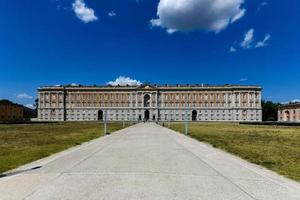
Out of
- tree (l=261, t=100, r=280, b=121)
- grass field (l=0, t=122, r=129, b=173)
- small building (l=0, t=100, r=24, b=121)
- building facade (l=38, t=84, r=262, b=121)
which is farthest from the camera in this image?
tree (l=261, t=100, r=280, b=121)

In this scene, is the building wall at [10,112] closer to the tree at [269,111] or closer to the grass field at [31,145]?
the grass field at [31,145]

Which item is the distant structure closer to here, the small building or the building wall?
the small building

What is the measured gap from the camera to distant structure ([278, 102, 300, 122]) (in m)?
129

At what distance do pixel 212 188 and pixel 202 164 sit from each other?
4.36 metres

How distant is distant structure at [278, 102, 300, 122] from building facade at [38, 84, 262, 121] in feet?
41.0

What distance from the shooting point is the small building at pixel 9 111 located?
463 feet

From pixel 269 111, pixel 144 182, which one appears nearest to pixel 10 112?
pixel 269 111

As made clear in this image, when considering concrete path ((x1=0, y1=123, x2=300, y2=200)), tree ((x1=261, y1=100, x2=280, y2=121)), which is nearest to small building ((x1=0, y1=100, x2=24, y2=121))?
tree ((x1=261, y1=100, x2=280, y2=121))

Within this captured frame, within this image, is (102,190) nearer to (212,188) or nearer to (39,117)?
(212,188)

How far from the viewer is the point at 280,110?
489 feet

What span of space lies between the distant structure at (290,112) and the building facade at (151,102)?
12.5 metres

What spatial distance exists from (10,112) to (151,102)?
66.6 meters

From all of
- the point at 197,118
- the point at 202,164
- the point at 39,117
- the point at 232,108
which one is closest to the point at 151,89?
the point at 197,118

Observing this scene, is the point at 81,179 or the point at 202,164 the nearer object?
the point at 81,179
